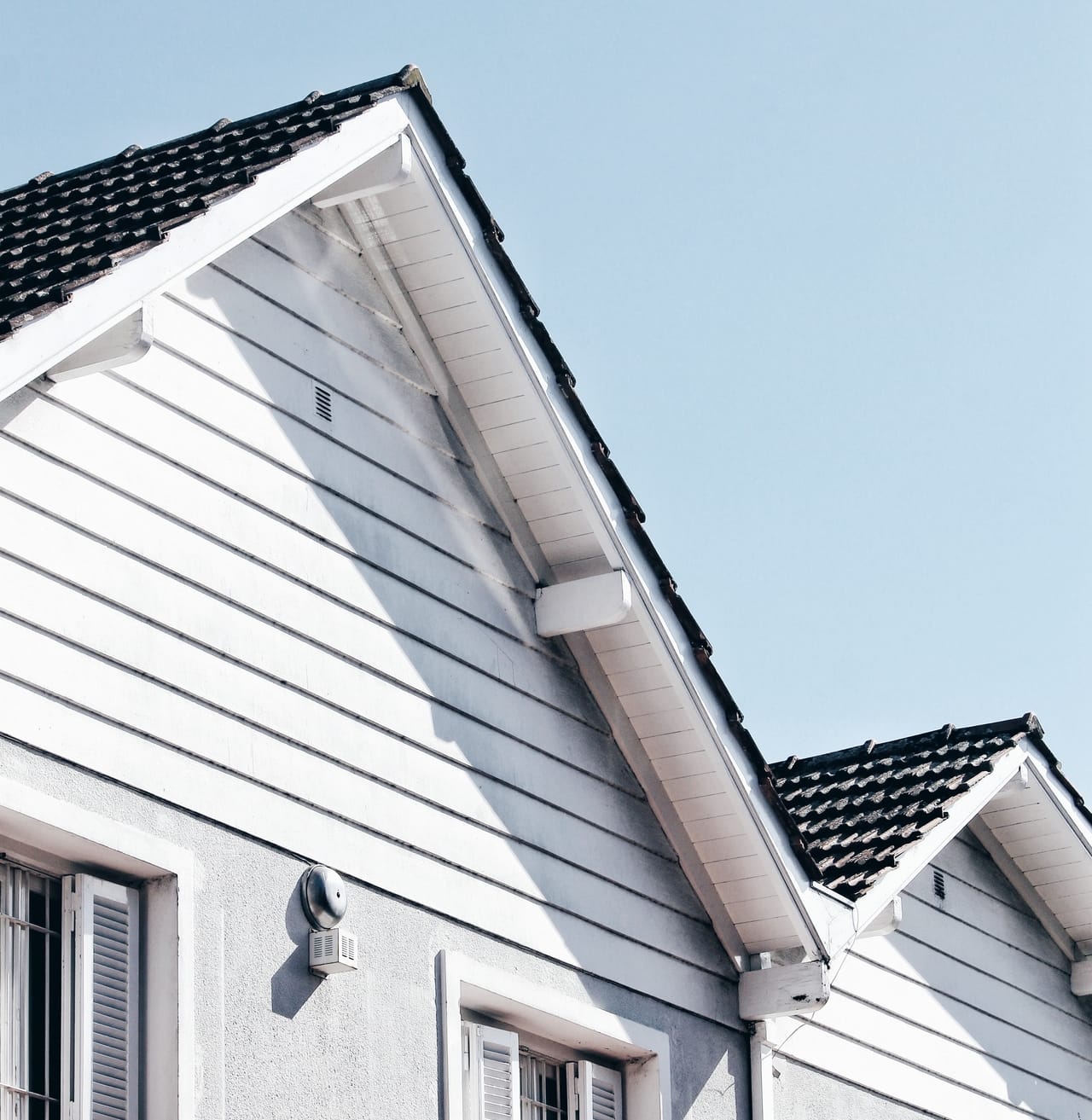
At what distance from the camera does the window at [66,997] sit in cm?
737

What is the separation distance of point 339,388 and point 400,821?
188 centimetres

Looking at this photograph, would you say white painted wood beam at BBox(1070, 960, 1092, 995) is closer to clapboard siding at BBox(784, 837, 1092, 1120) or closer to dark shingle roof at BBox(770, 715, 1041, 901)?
clapboard siding at BBox(784, 837, 1092, 1120)

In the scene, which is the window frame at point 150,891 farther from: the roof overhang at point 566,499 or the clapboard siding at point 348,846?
the roof overhang at point 566,499

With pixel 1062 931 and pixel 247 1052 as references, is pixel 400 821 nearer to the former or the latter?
pixel 247 1052

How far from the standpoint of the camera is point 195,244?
26.5 ft

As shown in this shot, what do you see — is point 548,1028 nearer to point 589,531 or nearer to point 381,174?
point 589,531

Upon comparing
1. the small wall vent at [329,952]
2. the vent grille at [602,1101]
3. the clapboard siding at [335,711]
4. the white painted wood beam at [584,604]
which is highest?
the white painted wood beam at [584,604]

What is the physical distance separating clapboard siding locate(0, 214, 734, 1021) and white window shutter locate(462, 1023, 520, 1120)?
0.43 meters

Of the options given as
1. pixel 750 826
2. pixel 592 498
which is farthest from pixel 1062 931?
pixel 592 498

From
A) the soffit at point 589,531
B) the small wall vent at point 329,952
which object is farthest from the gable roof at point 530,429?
the small wall vent at point 329,952

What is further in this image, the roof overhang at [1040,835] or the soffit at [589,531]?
the roof overhang at [1040,835]

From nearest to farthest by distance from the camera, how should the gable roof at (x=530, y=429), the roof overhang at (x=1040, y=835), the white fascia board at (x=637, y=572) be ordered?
the gable roof at (x=530, y=429), the white fascia board at (x=637, y=572), the roof overhang at (x=1040, y=835)

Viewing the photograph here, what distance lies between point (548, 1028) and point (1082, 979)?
538cm

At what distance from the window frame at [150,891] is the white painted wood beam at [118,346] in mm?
1505
